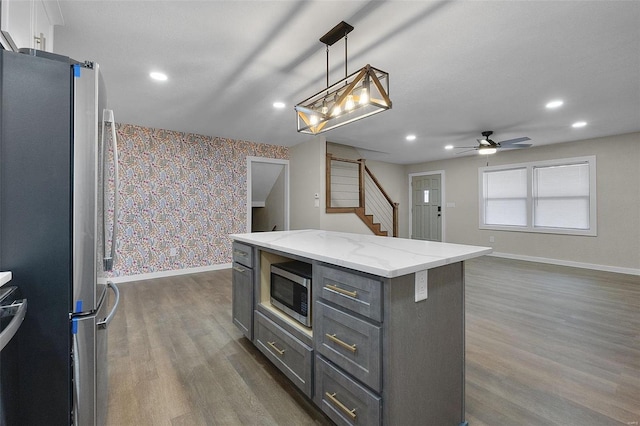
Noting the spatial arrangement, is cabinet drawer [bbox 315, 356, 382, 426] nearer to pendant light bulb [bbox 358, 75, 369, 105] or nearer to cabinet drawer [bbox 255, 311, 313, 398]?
cabinet drawer [bbox 255, 311, 313, 398]

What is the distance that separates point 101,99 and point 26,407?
133 cm

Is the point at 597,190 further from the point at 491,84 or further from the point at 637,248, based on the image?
the point at 491,84

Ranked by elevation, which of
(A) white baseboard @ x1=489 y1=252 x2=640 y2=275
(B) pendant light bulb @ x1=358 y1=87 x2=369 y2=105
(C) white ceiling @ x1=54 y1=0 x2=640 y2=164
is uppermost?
(C) white ceiling @ x1=54 y1=0 x2=640 y2=164

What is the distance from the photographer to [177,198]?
4.93 m

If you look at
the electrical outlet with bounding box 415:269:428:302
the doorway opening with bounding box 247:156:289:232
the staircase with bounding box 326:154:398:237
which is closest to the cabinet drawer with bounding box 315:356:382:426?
the electrical outlet with bounding box 415:269:428:302

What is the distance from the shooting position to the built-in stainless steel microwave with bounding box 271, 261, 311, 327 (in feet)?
5.83

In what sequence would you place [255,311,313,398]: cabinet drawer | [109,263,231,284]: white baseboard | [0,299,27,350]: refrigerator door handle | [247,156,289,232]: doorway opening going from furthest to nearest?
[247,156,289,232]: doorway opening → [109,263,231,284]: white baseboard → [255,311,313,398]: cabinet drawer → [0,299,27,350]: refrigerator door handle

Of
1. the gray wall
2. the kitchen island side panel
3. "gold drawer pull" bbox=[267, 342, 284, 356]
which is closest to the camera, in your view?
the kitchen island side panel

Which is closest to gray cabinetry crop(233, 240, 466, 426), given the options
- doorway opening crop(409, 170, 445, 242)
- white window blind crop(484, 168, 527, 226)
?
white window blind crop(484, 168, 527, 226)

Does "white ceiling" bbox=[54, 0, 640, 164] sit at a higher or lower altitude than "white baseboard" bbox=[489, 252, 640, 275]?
higher

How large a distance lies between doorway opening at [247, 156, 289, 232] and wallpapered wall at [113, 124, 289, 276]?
182mm

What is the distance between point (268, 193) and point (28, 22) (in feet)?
19.3

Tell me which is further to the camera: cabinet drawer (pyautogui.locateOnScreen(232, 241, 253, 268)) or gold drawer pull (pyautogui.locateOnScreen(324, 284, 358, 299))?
cabinet drawer (pyautogui.locateOnScreen(232, 241, 253, 268))

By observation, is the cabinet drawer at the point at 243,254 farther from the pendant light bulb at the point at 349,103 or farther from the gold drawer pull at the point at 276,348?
the pendant light bulb at the point at 349,103
